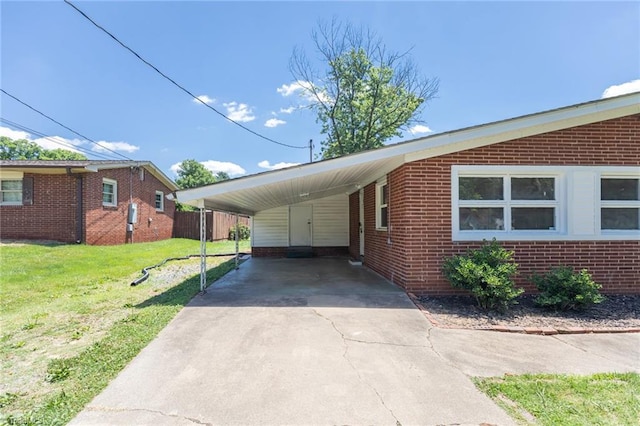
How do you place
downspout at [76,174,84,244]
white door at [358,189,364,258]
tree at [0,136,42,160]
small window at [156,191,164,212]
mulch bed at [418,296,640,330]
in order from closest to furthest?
mulch bed at [418,296,640,330], white door at [358,189,364,258], downspout at [76,174,84,244], small window at [156,191,164,212], tree at [0,136,42,160]

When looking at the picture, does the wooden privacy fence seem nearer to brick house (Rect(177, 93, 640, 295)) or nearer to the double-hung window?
brick house (Rect(177, 93, 640, 295))

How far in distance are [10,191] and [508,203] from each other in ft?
58.0

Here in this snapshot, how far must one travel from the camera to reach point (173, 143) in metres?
22.5

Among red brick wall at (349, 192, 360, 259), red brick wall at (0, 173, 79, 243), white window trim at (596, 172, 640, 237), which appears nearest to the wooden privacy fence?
red brick wall at (0, 173, 79, 243)

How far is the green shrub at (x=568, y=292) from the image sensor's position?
196 inches

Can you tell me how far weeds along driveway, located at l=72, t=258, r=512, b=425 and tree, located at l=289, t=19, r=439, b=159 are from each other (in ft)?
65.6

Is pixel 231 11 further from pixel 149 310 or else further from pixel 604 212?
pixel 604 212

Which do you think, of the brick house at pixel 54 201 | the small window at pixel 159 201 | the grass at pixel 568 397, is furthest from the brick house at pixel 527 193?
the small window at pixel 159 201

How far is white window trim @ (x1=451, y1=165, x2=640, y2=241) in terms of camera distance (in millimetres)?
5992

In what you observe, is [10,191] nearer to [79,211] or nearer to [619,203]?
[79,211]

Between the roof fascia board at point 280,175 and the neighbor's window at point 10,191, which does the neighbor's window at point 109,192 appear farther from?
the roof fascia board at point 280,175

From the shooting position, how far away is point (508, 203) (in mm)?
6109

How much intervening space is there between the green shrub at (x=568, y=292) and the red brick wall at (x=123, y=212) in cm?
1532

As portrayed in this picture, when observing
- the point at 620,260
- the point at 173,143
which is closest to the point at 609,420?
the point at 620,260
